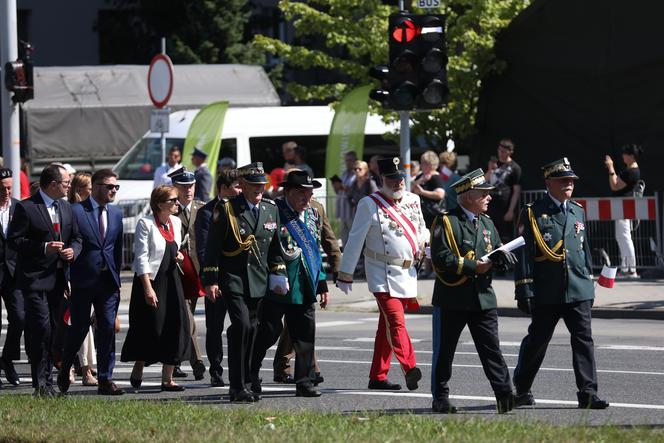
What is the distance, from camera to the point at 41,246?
39.3ft

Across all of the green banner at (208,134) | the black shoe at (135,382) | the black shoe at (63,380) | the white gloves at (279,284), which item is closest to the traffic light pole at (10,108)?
the green banner at (208,134)

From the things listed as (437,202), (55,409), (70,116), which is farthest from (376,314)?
(70,116)

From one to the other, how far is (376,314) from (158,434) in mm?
10506

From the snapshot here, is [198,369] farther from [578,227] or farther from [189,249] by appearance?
[578,227]

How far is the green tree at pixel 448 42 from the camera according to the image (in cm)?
2514

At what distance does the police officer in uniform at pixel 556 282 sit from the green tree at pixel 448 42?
13901 millimetres

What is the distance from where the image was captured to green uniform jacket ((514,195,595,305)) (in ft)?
34.6

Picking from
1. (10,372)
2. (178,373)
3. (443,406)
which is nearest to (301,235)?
(443,406)

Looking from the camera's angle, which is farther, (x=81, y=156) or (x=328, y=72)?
(x=328, y=72)

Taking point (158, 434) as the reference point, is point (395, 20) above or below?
above

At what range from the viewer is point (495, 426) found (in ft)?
29.1

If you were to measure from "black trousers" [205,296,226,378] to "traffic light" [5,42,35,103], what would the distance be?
8924 millimetres

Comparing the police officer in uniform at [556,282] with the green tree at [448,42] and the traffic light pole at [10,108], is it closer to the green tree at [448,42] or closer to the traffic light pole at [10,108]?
the traffic light pole at [10,108]

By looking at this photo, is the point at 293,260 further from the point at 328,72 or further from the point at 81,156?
the point at 328,72
